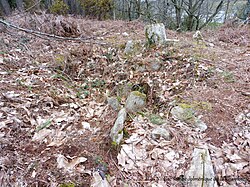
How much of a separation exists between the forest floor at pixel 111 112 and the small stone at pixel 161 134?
0.21 feet

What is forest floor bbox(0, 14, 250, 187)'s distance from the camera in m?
1.86

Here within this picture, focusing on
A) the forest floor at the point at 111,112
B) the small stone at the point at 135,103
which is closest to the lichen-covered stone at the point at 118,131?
the forest floor at the point at 111,112

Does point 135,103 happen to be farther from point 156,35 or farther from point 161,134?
point 156,35

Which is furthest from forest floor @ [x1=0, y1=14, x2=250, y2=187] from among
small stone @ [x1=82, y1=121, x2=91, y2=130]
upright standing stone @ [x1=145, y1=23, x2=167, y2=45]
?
upright standing stone @ [x1=145, y1=23, x2=167, y2=45]

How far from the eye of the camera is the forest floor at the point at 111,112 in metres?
1.86

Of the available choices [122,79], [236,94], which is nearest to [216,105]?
[236,94]

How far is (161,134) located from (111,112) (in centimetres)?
83

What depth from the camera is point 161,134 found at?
2.21m

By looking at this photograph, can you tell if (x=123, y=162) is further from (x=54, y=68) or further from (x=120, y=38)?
(x=120, y=38)

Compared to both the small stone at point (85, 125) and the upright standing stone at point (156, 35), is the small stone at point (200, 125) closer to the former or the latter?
the small stone at point (85, 125)

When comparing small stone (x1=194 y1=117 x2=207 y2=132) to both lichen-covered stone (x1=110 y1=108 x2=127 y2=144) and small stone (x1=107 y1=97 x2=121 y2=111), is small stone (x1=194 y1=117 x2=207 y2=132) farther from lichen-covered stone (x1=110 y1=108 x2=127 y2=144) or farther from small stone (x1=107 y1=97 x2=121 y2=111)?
small stone (x1=107 y1=97 x2=121 y2=111)

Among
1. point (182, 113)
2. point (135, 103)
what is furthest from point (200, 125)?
point (135, 103)

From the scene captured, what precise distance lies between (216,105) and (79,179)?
6.23ft

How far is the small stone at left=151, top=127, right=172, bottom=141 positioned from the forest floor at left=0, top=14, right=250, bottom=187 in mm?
64
